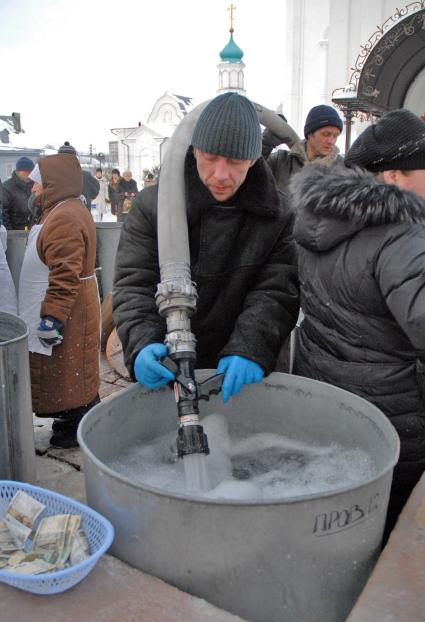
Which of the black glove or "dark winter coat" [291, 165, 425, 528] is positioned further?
the black glove

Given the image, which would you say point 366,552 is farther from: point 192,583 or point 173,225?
point 173,225

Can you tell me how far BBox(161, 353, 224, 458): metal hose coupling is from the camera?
141cm

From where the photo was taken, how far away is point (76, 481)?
2.34 meters

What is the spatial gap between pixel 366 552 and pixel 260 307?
33.2 inches

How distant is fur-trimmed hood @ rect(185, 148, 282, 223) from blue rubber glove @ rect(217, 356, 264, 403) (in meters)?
0.50

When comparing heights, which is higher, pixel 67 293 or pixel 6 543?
pixel 67 293

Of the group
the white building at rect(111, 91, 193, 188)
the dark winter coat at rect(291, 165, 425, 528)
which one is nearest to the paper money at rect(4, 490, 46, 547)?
the dark winter coat at rect(291, 165, 425, 528)

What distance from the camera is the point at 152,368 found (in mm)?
1560

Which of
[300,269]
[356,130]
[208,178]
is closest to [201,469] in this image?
[300,269]

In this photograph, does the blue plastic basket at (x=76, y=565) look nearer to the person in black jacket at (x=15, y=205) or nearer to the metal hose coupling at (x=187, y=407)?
the metal hose coupling at (x=187, y=407)

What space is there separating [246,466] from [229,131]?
99 cm

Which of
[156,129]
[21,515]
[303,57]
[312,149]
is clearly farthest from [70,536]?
[156,129]

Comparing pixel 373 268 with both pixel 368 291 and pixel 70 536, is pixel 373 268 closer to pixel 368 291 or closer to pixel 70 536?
pixel 368 291

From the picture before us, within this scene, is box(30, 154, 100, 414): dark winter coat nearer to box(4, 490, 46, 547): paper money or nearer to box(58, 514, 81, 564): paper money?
box(4, 490, 46, 547): paper money
